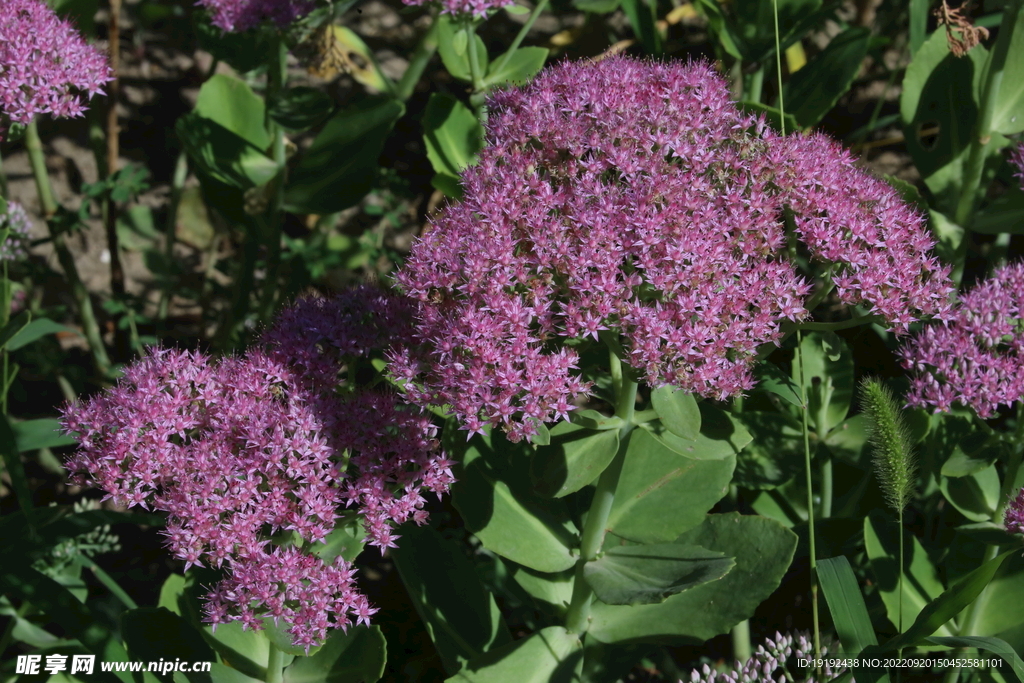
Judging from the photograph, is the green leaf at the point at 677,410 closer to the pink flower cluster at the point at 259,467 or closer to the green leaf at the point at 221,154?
the pink flower cluster at the point at 259,467

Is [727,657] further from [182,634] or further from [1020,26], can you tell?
[1020,26]

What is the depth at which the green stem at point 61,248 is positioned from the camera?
3031mm

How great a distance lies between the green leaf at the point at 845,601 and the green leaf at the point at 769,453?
0.61 meters

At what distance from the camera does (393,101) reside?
3.06 meters

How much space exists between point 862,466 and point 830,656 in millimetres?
627

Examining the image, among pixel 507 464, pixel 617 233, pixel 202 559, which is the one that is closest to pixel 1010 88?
pixel 617 233

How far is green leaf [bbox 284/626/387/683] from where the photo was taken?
208cm

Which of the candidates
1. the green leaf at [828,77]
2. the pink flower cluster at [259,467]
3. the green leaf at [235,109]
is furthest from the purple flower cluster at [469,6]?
the pink flower cluster at [259,467]

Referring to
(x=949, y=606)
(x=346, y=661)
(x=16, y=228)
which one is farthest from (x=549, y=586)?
(x=16, y=228)

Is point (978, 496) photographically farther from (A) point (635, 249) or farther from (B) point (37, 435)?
(B) point (37, 435)

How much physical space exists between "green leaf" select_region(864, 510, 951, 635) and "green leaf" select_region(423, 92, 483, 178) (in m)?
1.69

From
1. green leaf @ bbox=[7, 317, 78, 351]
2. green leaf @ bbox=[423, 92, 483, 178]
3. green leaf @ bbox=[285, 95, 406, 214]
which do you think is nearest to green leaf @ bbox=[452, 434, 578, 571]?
green leaf @ bbox=[423, 92, 483, 178]

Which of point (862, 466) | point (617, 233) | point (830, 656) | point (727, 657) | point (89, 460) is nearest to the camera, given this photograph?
point (617, 233)

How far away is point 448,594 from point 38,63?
186 cm
